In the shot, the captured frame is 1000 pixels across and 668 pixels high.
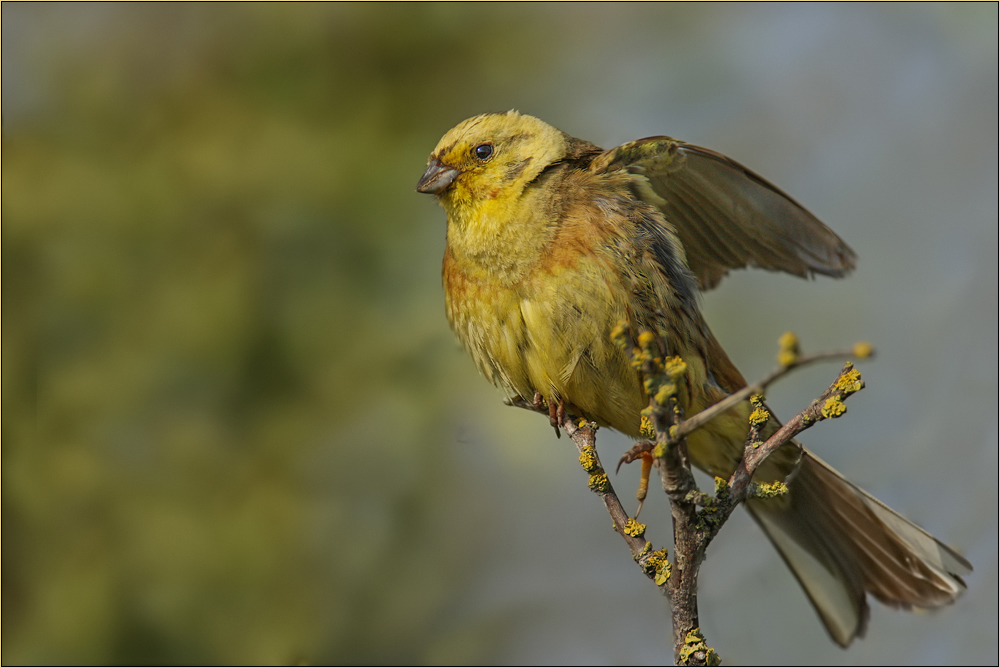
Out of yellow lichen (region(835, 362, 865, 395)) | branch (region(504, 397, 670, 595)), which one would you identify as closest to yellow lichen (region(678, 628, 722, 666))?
branch (region(504, 397, 670, 595))

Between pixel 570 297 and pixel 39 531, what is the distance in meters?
3.45

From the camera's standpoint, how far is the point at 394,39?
6.67m

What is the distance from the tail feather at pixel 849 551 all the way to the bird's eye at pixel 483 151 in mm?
1765

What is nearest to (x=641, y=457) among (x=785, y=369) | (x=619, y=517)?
(x=619, y=517)

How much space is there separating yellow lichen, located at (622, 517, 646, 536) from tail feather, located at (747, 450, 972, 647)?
153cm

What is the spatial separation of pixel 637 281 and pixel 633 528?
112cm

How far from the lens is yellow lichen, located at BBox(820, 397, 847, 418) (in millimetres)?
2428

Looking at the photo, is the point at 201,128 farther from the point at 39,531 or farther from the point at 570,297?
the point at 570,297

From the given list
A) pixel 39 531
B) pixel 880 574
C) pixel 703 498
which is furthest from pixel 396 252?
pixel 703 498

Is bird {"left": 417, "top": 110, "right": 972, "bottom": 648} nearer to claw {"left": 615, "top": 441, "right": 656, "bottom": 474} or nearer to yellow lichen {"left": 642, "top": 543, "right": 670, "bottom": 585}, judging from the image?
claw {"left": 615, "top": 441, "right": 656, "bottom": 474}

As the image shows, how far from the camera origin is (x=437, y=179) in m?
3.97

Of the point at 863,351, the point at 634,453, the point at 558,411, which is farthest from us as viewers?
the point at 558,411

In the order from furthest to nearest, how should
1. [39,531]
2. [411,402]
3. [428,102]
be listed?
[428,102], [411,402], [39,531]

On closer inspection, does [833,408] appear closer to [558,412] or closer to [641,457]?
[641,457]
